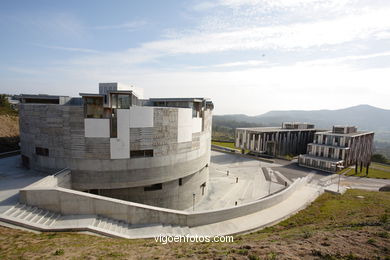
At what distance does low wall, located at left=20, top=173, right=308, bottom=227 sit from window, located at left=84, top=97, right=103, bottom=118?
6.96 m

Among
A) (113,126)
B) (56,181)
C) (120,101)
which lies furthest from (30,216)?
(120,101)

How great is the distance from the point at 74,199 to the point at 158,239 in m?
8.66

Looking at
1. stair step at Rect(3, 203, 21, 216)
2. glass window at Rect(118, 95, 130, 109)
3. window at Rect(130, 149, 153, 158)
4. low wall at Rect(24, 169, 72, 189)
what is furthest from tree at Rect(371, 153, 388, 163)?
stair step at Rect(3, 203, 21, 216)

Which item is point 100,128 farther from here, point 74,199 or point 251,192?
point 251,192

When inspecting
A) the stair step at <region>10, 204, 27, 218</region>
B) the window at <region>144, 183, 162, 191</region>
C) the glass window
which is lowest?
the window at <region>144, 183, 162, 191</region>

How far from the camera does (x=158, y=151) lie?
2344 centimetres

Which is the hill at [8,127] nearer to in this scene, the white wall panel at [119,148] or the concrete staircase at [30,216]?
the concrete staircase at [30,216]

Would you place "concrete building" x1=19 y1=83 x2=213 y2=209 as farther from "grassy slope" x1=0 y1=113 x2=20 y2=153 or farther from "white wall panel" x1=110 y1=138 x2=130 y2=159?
"grassy slope" x1=0 y1=113 x2=20 y2=153

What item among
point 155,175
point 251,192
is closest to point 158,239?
point 155,175

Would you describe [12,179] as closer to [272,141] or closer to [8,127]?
[8,127]

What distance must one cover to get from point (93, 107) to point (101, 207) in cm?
1054

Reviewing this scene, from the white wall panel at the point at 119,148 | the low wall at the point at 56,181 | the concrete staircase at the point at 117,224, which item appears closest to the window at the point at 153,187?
the concrete staircase at the point at 117,224

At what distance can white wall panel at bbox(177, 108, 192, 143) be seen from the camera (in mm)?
24781

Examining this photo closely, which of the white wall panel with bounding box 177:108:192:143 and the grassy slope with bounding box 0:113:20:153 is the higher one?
the white wall panel with bounding box 177:108:192:143
